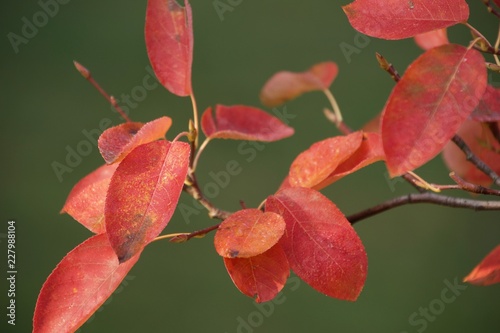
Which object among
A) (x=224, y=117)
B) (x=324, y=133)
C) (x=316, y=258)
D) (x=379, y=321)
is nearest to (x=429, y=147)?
(x=316, y=258)

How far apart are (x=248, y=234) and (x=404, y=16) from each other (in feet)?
0.46

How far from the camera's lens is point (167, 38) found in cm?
41

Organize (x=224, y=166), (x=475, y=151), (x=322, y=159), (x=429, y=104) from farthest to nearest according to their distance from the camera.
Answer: (x=224, y=166) < (x=475, y=151) < (x=322, y=159) < (x=429, y=104)

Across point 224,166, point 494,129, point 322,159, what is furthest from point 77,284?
point 224,166

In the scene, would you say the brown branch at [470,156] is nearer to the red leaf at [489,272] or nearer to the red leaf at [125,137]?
the red leaf at [489,272]

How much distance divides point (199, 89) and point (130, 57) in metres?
0.19

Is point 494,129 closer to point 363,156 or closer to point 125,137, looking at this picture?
point 363,156

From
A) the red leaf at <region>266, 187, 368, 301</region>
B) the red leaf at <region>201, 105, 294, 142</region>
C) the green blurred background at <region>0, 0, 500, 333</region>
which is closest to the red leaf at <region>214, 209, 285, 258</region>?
the red leaf at <region>266, 187, 368, 301</region>

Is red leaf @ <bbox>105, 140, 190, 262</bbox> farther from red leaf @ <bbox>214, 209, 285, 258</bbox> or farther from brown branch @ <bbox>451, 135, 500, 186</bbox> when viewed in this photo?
brown branch @ <bbox>451, 135, 500, 186</bbox>

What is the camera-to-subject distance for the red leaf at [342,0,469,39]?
31 cm

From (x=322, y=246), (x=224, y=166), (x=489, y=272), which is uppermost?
(x=322, y=246)

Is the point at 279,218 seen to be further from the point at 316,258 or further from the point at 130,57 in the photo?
the point at 130,57

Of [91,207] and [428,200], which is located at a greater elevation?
[91,207]

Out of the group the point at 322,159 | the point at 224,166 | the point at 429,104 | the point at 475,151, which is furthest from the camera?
the point at 224,166
